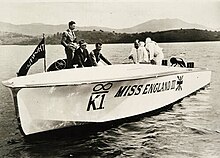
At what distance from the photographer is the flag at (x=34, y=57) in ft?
3.71

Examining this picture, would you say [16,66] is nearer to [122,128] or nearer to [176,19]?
[122,128]

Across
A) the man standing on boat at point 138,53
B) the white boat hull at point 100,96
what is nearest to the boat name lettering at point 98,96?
the white boat hull at point 100,96

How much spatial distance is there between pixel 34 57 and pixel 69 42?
11 cm

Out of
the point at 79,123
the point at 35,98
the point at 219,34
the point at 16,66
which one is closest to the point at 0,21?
the point at 16,66

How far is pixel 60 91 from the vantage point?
1.12m

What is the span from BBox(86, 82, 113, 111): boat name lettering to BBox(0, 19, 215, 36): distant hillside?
169 mm

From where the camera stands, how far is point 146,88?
3.95ft

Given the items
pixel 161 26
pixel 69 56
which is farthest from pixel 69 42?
pixel 161 26

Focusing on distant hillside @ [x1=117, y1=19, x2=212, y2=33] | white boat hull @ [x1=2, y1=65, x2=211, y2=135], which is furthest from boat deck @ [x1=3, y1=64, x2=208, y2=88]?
distant hillside @ [x1=117, y1=19, x2=212, y2=33]

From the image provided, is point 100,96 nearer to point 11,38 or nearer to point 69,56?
point 69,56

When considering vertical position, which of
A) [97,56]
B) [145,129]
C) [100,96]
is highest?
[97,56]

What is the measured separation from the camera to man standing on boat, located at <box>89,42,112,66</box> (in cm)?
118

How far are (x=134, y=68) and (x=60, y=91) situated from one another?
0.75 feet

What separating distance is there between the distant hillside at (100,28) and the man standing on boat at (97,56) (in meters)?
0.05
